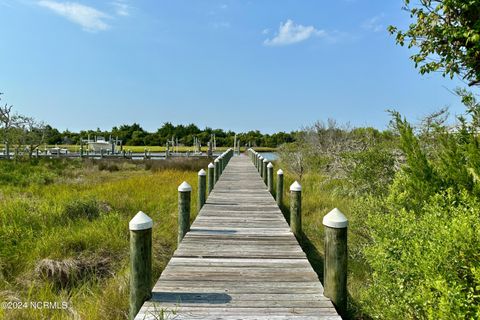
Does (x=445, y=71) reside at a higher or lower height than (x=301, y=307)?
higher

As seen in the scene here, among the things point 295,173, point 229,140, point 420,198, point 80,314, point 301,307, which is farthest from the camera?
point 229,140

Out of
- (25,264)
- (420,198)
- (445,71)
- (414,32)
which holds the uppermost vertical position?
(414,32)

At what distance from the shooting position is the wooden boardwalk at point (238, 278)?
3.10 m

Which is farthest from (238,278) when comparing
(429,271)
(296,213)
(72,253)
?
(72,253)

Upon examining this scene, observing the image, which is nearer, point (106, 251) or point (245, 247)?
point (245, 247)

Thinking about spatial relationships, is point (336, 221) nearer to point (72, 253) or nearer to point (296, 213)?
point (296, 213)

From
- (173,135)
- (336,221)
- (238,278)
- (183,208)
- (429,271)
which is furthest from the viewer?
(173,135)

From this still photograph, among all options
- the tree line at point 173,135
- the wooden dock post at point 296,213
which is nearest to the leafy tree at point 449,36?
the wooden dock post at point 296,213

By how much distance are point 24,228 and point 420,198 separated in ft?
22.3

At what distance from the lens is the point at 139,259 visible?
3137mm

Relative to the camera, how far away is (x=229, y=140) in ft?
239

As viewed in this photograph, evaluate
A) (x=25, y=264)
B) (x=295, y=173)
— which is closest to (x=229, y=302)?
(x=25, y=264)

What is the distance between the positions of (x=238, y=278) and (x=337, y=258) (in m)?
1.23

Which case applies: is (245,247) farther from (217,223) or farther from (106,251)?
(106,251)
